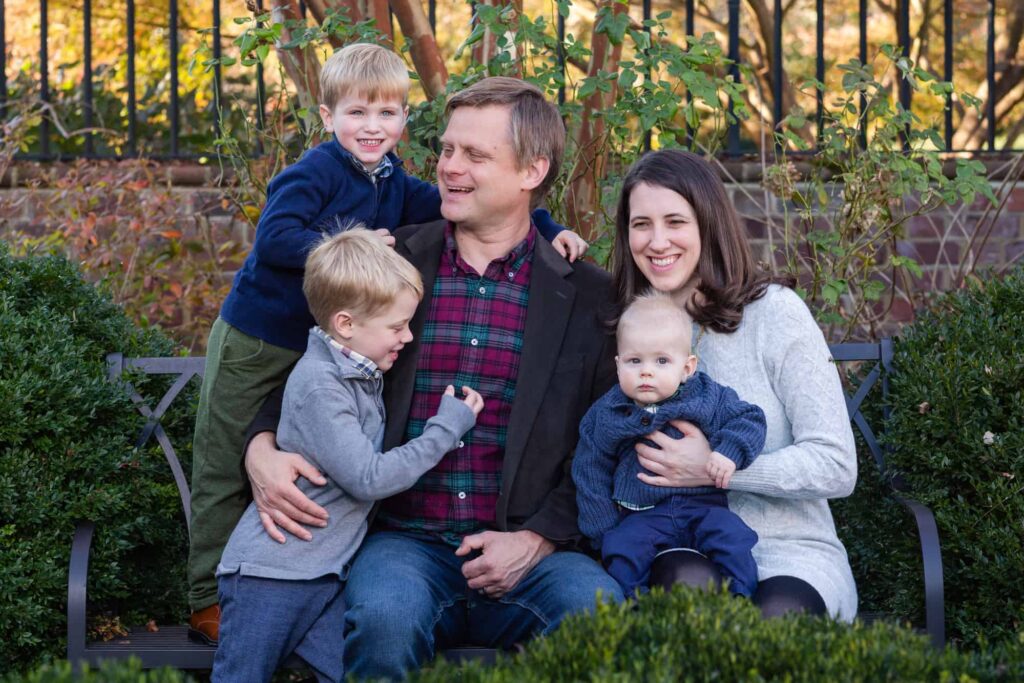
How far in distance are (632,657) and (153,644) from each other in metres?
1.96

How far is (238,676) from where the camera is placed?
→ 319 centimetres

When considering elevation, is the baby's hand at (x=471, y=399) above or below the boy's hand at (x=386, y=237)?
below

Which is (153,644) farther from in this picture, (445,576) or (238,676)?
(445,576)

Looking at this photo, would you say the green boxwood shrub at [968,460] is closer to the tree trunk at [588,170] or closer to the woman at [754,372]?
the woman at [754,372]

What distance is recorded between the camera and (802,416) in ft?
11.1

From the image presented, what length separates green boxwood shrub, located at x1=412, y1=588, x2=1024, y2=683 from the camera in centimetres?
224

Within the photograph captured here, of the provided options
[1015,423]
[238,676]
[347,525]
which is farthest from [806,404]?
[238,676]

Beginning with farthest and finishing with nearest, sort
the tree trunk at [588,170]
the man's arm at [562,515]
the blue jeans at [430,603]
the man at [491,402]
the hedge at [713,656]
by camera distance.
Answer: the tree trunk at [588,170], the man's arm at [562,515], the man at [491,402], the blue jeans at [430,603], the hedge at [713,656]

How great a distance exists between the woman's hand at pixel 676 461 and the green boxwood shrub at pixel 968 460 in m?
0.77

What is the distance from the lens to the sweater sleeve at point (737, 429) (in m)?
3.27

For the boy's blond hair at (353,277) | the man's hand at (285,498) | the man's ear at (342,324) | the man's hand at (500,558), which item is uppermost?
the boy's blond hair at (353,277)

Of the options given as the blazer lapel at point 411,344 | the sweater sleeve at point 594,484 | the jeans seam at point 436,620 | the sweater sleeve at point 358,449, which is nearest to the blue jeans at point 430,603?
the jeans seam at point 436,620

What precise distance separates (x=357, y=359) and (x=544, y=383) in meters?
0.56

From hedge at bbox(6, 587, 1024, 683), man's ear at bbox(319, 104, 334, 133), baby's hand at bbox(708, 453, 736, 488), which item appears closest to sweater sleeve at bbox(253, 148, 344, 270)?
man's ear at bbox(319, 104, 334, 133)
